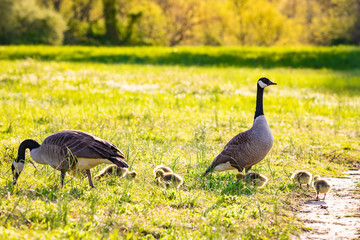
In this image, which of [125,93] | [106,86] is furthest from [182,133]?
[106,86]

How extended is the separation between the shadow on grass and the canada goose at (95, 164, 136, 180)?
24610 mm

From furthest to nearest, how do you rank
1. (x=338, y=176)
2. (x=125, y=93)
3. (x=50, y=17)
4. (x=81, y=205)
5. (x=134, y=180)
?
(x=50, y=17)
(x=125, y=93)
(x=338, y=176)
(x=134, y=180)
(x=81, y=205)

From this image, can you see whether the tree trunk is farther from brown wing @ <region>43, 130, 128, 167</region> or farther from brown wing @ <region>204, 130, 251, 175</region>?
brown wing @ <region>43, 130, 128, 167</region>

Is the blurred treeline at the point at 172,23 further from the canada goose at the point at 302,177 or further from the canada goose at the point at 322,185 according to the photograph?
the canada goose at the point at 322,185

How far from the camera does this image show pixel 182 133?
1173 cm

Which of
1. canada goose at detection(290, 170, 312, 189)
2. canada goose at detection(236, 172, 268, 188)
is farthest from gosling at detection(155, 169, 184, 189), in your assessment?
canada goose at detection(290, 170, 312, 189)

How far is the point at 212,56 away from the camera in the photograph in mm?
34719

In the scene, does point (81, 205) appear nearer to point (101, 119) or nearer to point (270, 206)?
point (270, 206)

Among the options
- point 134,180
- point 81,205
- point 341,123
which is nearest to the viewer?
point 81,205

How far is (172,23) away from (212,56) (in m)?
38.4

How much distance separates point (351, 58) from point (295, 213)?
30350 mm

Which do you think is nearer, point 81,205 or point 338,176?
point 81,205

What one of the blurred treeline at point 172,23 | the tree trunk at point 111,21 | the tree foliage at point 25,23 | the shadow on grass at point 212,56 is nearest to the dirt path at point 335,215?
the shadow on grass at point 212,56

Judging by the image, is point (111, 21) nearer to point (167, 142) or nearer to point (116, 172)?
point (167, 142)
